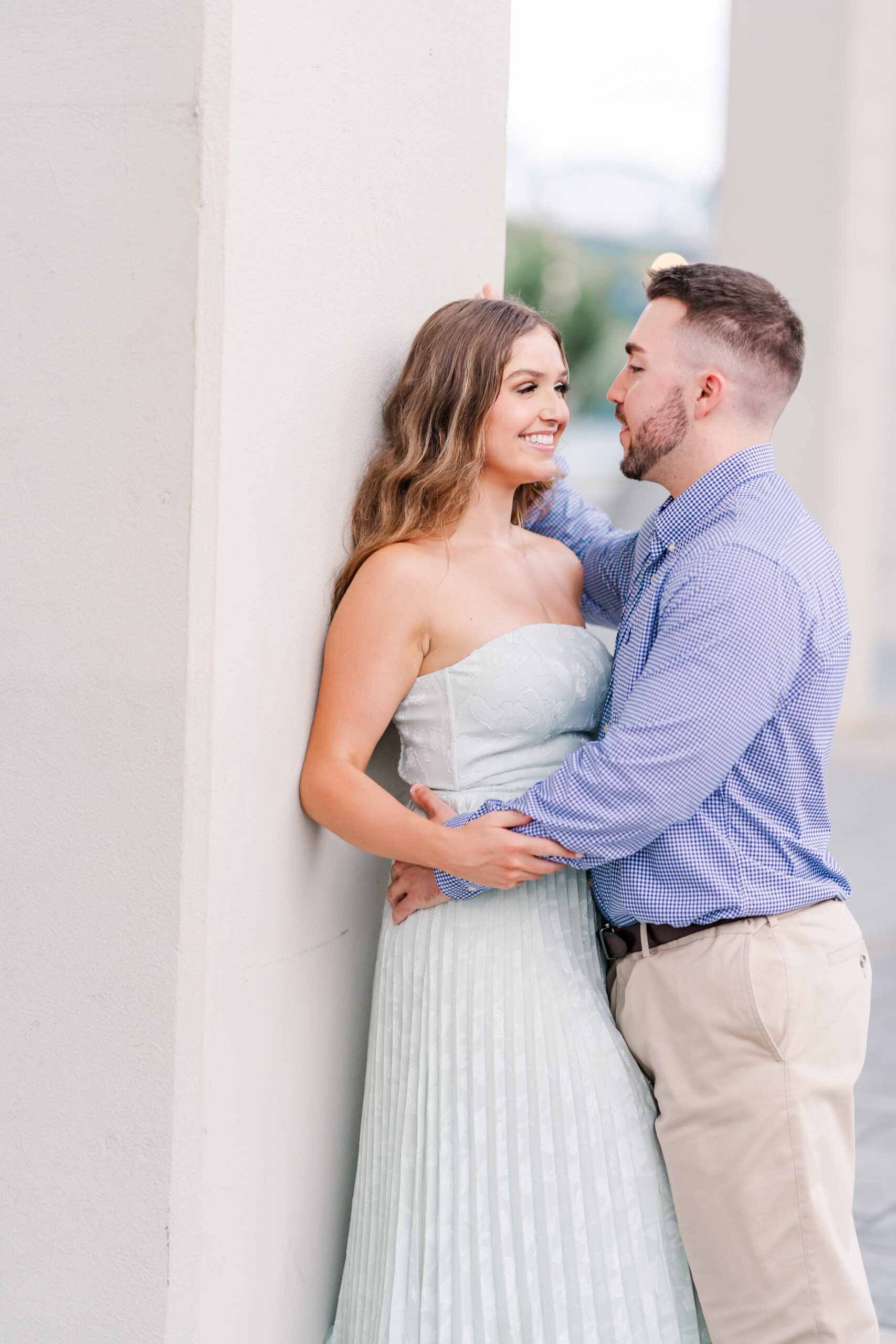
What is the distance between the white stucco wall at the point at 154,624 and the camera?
181cm

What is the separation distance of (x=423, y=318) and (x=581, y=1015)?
1.25 meters

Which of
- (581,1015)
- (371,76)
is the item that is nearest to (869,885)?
(581,1015)

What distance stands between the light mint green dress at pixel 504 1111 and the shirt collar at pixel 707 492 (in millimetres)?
261

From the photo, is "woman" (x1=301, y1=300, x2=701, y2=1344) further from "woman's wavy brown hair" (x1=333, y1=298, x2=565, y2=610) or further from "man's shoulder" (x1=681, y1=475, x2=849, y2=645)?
"man's shoulder" (x1=681, y1=475, x2=849, y2=645)

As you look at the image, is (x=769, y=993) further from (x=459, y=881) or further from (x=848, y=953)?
(x=459, y=881)

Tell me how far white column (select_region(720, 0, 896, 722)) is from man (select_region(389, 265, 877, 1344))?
8924 millimetres

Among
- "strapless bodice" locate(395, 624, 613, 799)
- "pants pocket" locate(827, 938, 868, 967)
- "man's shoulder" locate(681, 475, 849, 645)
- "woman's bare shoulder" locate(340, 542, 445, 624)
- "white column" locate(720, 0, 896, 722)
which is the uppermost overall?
"white column" locate(720, 0, 896, 722)

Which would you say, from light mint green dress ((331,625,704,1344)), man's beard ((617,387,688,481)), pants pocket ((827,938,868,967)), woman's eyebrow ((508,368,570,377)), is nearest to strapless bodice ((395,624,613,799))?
light mint green dress ((331,625,704,1344))

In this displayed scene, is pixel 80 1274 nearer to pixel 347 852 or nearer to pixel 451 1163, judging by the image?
pixel 451 1163

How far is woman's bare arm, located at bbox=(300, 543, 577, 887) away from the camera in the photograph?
2041 mm

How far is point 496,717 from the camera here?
7.19 feet

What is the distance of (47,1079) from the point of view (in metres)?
1.92

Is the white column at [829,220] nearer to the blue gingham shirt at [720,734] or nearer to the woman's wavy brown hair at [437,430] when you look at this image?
the woman's wavy brown hair at [437,430]

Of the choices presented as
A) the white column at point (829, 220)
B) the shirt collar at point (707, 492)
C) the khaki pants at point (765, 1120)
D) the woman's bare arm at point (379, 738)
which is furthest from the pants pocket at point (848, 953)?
the white column at point (829, 220)
